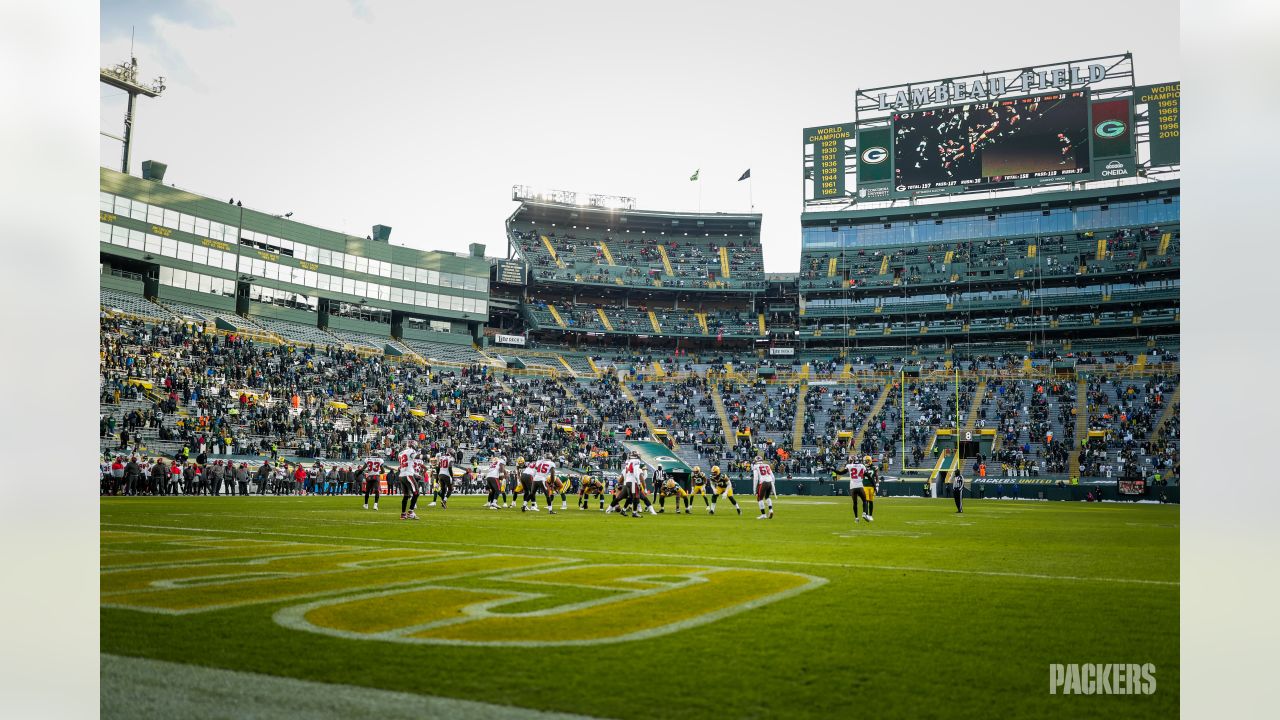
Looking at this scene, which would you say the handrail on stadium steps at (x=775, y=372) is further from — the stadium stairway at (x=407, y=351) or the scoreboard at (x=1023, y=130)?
the scoreboard at (x=1023, y=130)

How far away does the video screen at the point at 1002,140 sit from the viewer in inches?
2106

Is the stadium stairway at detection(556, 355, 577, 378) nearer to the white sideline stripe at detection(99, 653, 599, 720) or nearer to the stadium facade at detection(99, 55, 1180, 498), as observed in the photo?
the stadium facade at detection(99, 55, 1180, 498)

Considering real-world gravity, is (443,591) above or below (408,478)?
above

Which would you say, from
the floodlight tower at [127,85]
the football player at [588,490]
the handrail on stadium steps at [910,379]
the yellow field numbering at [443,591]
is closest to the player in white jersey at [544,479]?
the football player at [588,490]

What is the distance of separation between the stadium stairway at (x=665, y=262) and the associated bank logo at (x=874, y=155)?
16229 mm

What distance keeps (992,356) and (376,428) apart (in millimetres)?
37792

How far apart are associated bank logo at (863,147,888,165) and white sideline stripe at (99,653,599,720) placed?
190ft

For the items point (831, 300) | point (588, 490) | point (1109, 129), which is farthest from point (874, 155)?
point (588, 490)

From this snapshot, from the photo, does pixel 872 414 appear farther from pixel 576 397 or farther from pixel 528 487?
pixel 528 487

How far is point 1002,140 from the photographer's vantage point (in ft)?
178

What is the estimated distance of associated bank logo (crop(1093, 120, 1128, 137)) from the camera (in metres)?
53.3

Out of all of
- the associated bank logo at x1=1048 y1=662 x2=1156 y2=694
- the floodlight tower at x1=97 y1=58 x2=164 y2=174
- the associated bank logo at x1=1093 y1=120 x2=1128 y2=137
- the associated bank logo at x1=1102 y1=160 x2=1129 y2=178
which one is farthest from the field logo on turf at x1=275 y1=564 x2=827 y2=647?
the associated bank logo at x1=1102 y1=160 x2=1129 y2=178

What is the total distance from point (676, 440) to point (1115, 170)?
3255 centimetres

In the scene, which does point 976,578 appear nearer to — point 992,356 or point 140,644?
point 140,644
